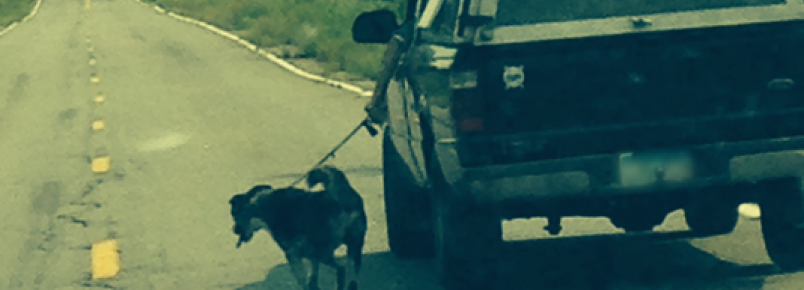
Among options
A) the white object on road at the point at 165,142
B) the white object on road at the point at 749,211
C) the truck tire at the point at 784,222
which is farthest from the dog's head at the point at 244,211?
the white object on road at the point at 165,142

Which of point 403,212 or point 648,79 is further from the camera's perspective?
point 403,212

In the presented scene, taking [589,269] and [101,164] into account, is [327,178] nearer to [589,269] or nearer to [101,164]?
[589,269]

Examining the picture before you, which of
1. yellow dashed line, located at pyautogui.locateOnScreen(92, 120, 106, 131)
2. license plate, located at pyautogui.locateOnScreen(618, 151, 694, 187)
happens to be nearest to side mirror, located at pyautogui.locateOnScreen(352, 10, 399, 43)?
license plate, located at pyautogui.locateOnScreen(618, 151, 694, 187)

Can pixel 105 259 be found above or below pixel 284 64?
below

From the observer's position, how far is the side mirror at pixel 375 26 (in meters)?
8.80

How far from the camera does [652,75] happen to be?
7473 mm

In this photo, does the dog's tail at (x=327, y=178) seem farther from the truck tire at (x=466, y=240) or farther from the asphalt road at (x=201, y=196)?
the asphalt road at (x=201, y=196)

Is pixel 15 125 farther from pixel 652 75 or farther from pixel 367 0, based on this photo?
pixel 367 0

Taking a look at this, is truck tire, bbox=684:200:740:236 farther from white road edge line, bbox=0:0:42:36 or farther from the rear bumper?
white road edge line, bbox=0:0:42:36

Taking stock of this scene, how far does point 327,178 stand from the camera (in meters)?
8.21

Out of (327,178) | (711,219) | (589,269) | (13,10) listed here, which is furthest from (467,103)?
(13,10)

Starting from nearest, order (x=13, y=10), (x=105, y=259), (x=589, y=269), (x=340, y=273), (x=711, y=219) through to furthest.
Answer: (x=340, y=273) → (x=589, y=269) → (x=711, y=219) → (x=105, y=259) → (x=13, y=10)

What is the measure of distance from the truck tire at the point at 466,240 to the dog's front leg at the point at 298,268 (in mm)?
791

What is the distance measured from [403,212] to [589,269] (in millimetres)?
1204
